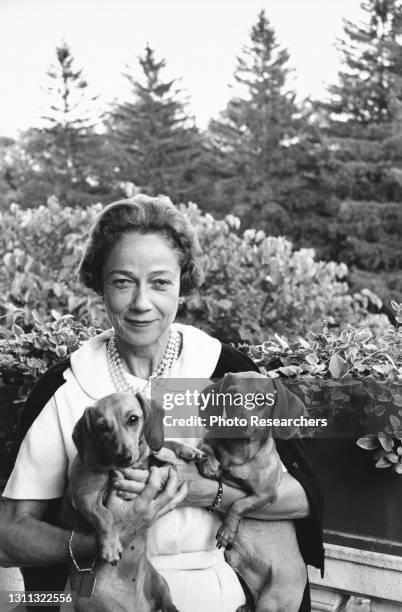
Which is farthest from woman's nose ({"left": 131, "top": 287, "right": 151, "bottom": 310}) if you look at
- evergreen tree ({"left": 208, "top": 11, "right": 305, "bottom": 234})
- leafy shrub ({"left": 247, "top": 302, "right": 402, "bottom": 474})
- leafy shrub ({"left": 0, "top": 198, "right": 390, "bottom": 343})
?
evergreen tree ({"left": 208, "top": 11, "right": 305, "bottom": 234})

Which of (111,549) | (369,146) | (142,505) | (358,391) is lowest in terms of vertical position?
(111,549)

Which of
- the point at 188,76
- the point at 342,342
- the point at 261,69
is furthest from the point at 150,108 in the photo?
the point at 342,342

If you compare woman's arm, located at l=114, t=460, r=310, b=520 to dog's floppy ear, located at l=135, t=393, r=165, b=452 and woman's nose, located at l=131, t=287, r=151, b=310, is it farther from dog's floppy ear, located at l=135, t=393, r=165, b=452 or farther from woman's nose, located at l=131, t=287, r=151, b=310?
woman's nose, located at l=131, t=287, r=151, b=310

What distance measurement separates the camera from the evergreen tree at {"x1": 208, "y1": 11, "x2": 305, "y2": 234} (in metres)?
31.4

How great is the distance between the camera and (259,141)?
109ft

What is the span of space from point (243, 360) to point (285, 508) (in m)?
0.50

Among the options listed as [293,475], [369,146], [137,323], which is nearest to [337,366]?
[293,475]

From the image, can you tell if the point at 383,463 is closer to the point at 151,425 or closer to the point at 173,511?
the point at 173,511

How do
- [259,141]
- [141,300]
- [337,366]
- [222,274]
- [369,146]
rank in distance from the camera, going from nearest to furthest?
[141,300] < [337,366] < [222,274] < [369,146] < [259,141]

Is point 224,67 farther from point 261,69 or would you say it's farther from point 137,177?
point 137,177

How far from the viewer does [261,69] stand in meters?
34.3

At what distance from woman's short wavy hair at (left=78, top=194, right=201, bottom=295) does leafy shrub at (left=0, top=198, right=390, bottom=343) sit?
13.9ft

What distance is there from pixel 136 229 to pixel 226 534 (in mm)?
922

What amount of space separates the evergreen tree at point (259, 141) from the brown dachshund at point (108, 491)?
29.0 meters
